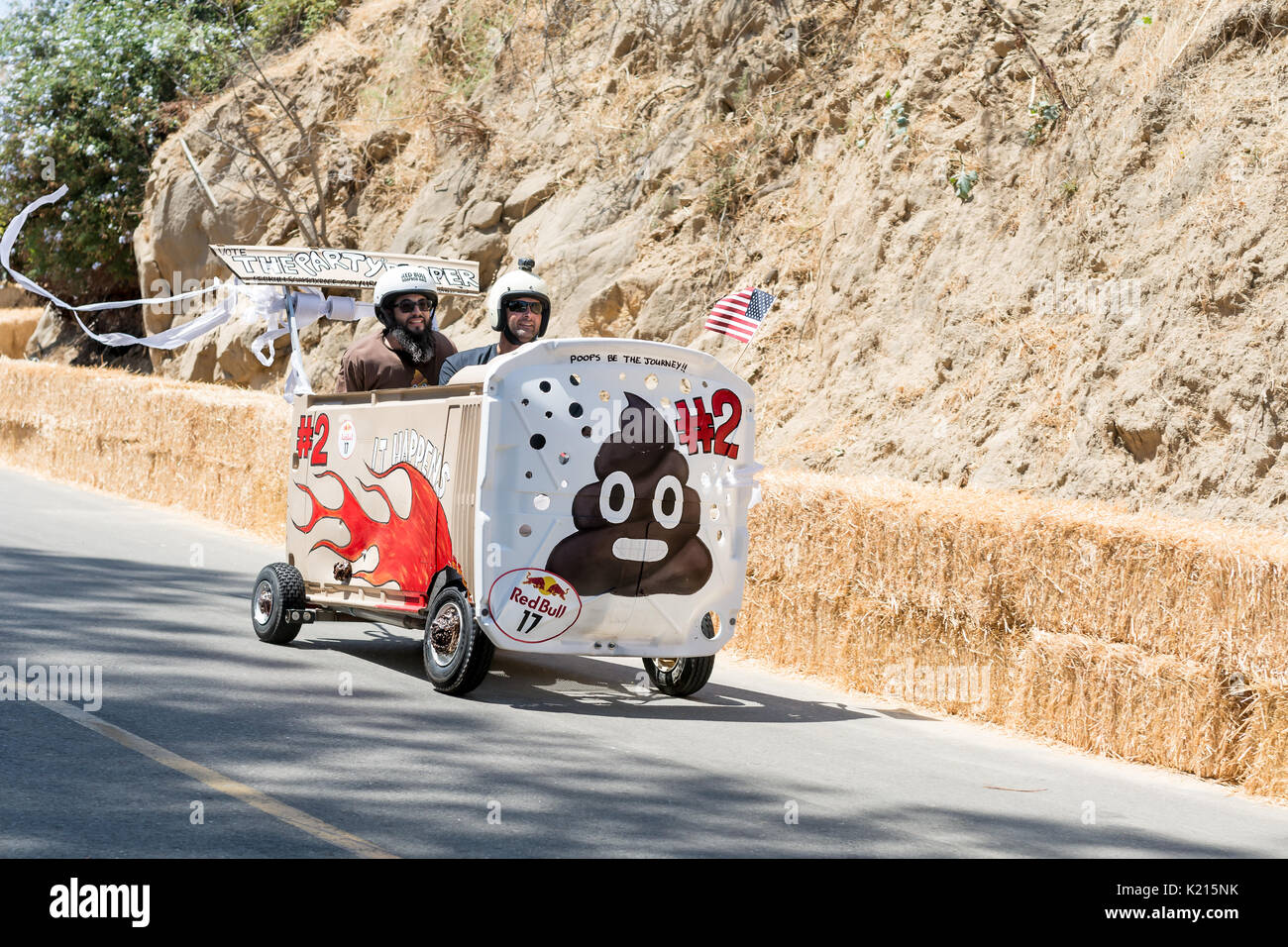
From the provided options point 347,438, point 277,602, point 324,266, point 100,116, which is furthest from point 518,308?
point 100,116

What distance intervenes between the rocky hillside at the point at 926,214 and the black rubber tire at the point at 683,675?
17.0 feet

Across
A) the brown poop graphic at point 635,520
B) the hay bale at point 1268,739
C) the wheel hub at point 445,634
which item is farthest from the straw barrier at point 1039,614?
the wheel hub at point 445,634

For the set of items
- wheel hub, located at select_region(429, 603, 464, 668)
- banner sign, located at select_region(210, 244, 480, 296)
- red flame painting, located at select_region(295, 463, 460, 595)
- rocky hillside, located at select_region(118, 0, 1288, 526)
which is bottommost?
wheel hub, located at select_region(429, 603, 464, 668)

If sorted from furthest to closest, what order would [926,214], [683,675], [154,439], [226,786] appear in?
1. [154,439]
2. [926,214]
3. [683,675]
4. [226,786]

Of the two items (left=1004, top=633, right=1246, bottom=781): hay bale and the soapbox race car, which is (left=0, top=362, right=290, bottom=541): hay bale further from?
(left=1004, top=633, right=1246, bottom=781): hay bale

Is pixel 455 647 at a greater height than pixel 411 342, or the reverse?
pixel 411 342

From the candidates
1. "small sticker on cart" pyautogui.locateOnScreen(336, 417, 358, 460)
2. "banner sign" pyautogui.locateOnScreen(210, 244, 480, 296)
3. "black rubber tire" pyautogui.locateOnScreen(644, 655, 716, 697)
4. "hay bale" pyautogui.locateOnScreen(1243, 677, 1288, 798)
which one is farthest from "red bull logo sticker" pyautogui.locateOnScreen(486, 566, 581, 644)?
"hay bale" pyautogui.locateOnScreen(1243, 677, 1288, 798)

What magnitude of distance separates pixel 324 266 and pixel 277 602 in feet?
9.22

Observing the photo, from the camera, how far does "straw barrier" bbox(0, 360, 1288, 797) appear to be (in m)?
7.62

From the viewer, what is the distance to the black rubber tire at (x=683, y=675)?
884cm

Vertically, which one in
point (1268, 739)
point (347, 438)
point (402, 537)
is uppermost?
point (347, 438)

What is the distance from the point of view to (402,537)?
28.7ft

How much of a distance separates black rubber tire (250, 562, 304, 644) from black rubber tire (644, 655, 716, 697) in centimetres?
240

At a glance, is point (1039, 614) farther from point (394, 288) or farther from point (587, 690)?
point (394, 288)
